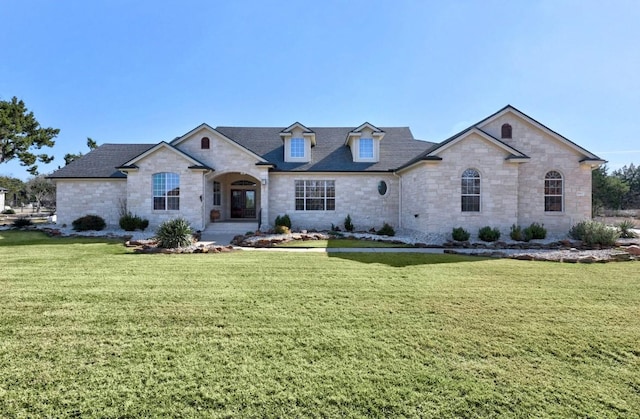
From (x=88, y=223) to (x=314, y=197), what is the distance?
13.7 metres

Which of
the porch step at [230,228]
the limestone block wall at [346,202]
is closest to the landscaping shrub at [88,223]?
the porch step at [230,228]

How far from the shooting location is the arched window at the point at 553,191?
52.7 feet

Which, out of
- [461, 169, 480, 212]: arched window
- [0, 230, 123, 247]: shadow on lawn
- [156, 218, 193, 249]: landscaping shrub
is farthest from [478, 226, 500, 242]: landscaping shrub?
[0, 230, 123, 247]: shadow on lawn

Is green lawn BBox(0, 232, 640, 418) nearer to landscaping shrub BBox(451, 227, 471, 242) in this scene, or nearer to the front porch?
landscaping shrub BBox(451, 227, 471, 242)

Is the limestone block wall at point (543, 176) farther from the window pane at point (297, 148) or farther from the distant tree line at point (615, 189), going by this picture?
the distant tree line at point (615, 189)

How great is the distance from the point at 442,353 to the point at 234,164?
17.0 meters

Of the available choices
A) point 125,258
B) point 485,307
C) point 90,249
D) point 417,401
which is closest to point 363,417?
point 417,401

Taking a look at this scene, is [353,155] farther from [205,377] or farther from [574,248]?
[205,377]

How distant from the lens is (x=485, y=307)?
5418 mm

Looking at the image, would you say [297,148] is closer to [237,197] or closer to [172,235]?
[237,197]

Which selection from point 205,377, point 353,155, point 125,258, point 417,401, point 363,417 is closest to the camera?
point 363,417

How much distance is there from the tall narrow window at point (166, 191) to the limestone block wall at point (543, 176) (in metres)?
19.0

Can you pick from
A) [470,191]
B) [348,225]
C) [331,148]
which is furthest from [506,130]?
[331,148]

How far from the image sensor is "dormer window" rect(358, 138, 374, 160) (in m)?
20.2
